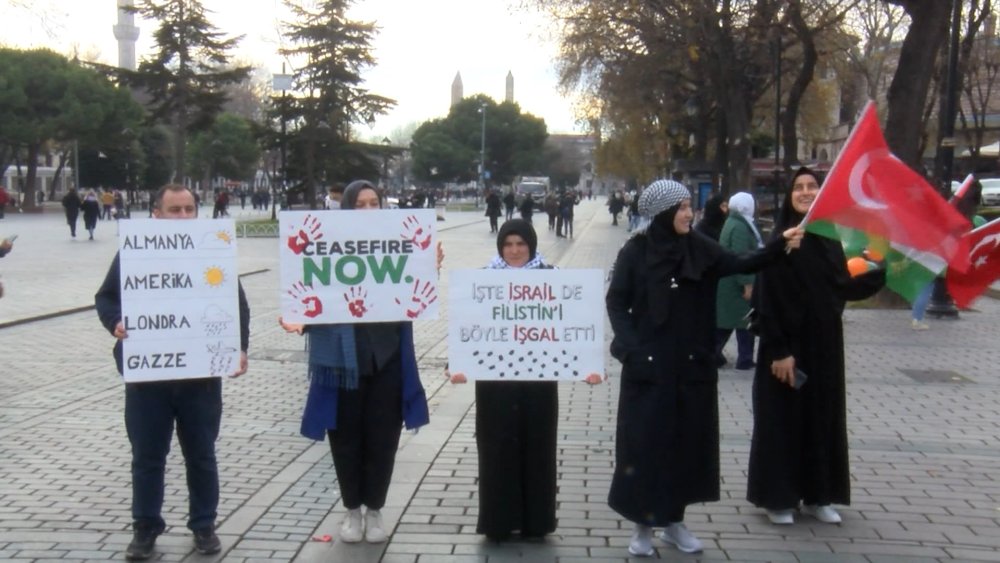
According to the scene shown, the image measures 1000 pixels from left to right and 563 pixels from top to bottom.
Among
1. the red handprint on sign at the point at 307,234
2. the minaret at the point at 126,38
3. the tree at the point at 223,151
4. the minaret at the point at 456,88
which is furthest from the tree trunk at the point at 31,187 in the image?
the minaret at the point at 456,88

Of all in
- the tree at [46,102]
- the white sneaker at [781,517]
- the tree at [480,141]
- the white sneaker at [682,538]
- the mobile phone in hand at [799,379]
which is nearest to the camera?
the white sneaker at [682,538]

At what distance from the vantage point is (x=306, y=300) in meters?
5.95

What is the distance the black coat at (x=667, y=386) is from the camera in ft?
18.8

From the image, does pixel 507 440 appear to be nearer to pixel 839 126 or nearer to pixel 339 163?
pixel 339 163

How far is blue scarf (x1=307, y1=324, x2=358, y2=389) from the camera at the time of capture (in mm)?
5859

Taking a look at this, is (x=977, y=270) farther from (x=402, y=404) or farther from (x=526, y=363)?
(x=402, y=404)

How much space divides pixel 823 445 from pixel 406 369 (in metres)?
2.30

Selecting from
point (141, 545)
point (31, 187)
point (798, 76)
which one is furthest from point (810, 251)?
point (31, 187)

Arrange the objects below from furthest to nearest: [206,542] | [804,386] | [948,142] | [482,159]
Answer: [482,159], [948,142], [804,386], [206,542]

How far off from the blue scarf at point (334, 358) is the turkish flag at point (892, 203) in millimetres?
2662

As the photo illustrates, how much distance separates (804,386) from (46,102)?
68251 millimetres

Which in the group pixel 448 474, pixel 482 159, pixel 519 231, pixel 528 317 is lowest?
pixel 448 474

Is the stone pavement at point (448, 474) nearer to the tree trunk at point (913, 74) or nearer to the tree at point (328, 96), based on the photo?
the tree trunk at point (913, 74)

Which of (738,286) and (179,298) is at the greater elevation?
(179,298)
